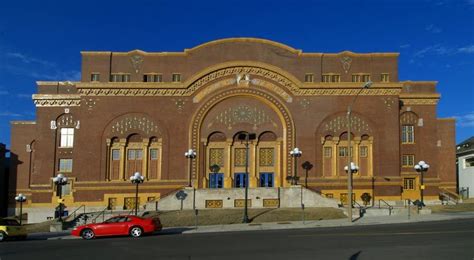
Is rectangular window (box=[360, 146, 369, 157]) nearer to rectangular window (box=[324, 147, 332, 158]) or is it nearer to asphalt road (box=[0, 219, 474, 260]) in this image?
rectangular window (box=[324, 147, 332, 158])

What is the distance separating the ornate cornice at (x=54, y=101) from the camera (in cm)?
5897

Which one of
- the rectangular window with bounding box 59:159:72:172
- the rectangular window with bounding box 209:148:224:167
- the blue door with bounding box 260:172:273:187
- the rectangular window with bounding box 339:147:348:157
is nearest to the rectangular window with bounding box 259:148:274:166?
the blue door with bounding box 260:172:273:187

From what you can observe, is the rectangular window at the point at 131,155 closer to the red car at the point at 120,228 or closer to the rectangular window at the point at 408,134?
the red car at the point at 120,228

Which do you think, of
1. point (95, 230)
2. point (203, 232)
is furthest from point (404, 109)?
point (95, 230)

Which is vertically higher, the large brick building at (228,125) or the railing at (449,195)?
the large brick building at (228,125)

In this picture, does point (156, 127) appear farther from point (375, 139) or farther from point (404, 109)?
point (404, 109)

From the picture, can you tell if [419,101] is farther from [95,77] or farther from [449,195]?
[95,77]

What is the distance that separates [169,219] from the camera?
38.8 metres

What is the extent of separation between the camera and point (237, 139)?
55438mm

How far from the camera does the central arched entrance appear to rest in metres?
54.9

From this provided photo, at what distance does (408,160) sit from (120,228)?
40774 mm

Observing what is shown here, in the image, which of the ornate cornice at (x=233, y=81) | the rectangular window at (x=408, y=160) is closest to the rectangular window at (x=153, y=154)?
the ornate cornice at (x=233, y=81)

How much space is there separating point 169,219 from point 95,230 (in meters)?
11.2

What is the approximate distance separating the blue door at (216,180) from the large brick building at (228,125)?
226 mm
